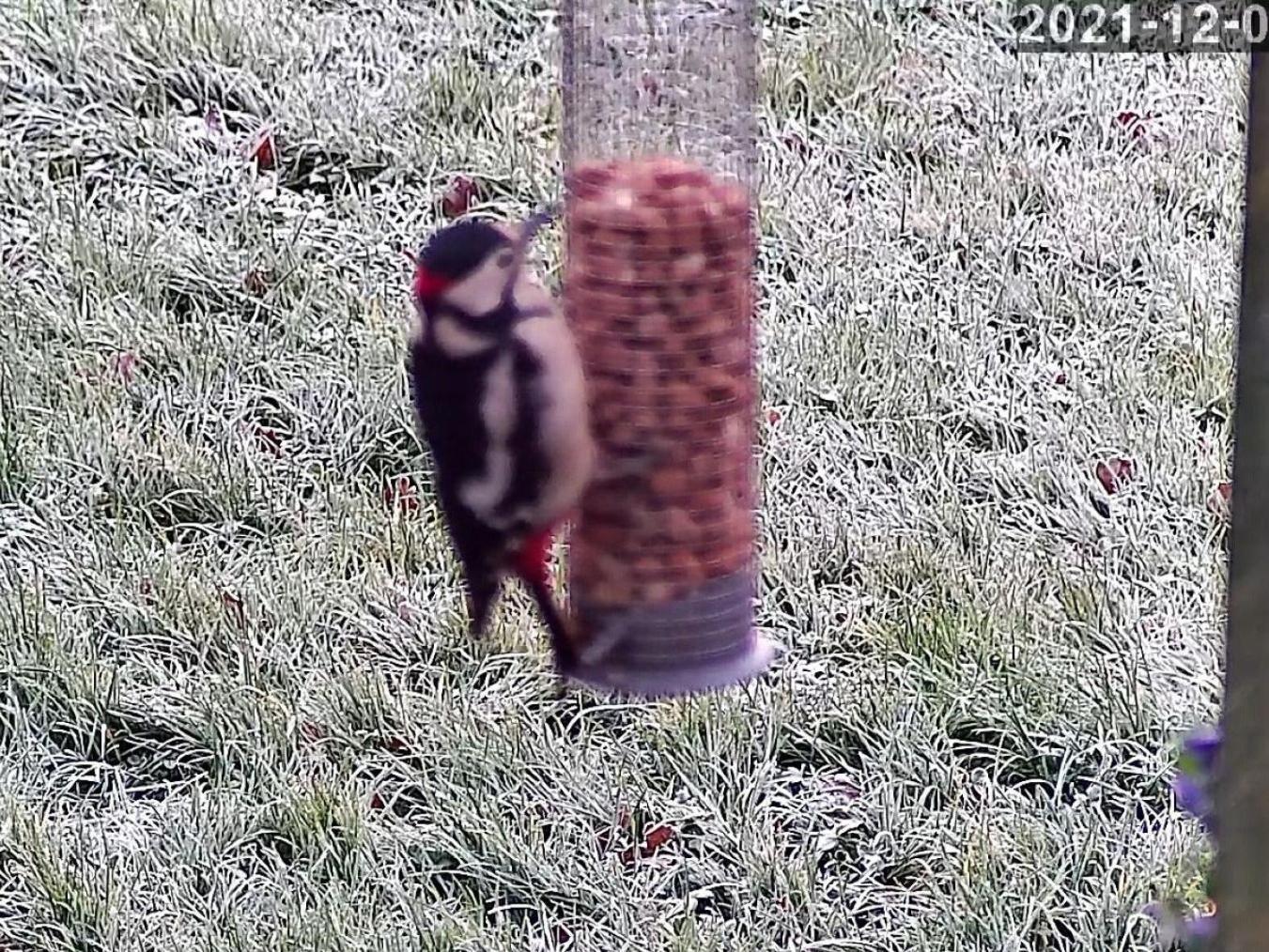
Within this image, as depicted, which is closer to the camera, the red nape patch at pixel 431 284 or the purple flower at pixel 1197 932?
the purple flower at pixel 1197 932

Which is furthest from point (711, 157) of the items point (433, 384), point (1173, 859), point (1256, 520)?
point (1173, 859)

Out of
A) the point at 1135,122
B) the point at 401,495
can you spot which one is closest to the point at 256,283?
the point at 401,495

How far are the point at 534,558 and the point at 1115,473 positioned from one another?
2022mm

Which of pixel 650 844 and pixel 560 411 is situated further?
pixel 650 844

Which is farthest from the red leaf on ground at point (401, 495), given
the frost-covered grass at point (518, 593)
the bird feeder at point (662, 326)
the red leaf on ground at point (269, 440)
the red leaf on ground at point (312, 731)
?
the bird feeder at point (662, 326)

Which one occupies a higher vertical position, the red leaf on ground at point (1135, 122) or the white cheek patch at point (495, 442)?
the red leaf on ground at point (1135, 122)

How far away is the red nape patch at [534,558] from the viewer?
5.08 feet

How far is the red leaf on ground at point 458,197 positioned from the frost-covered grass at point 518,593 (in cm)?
4

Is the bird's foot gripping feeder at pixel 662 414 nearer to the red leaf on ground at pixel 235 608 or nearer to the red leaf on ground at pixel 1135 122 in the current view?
the red leaf on ground at pixel 235 608

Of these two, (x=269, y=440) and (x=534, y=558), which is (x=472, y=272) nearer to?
(x=534, y=558)

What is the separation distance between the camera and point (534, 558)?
1.58 meters
